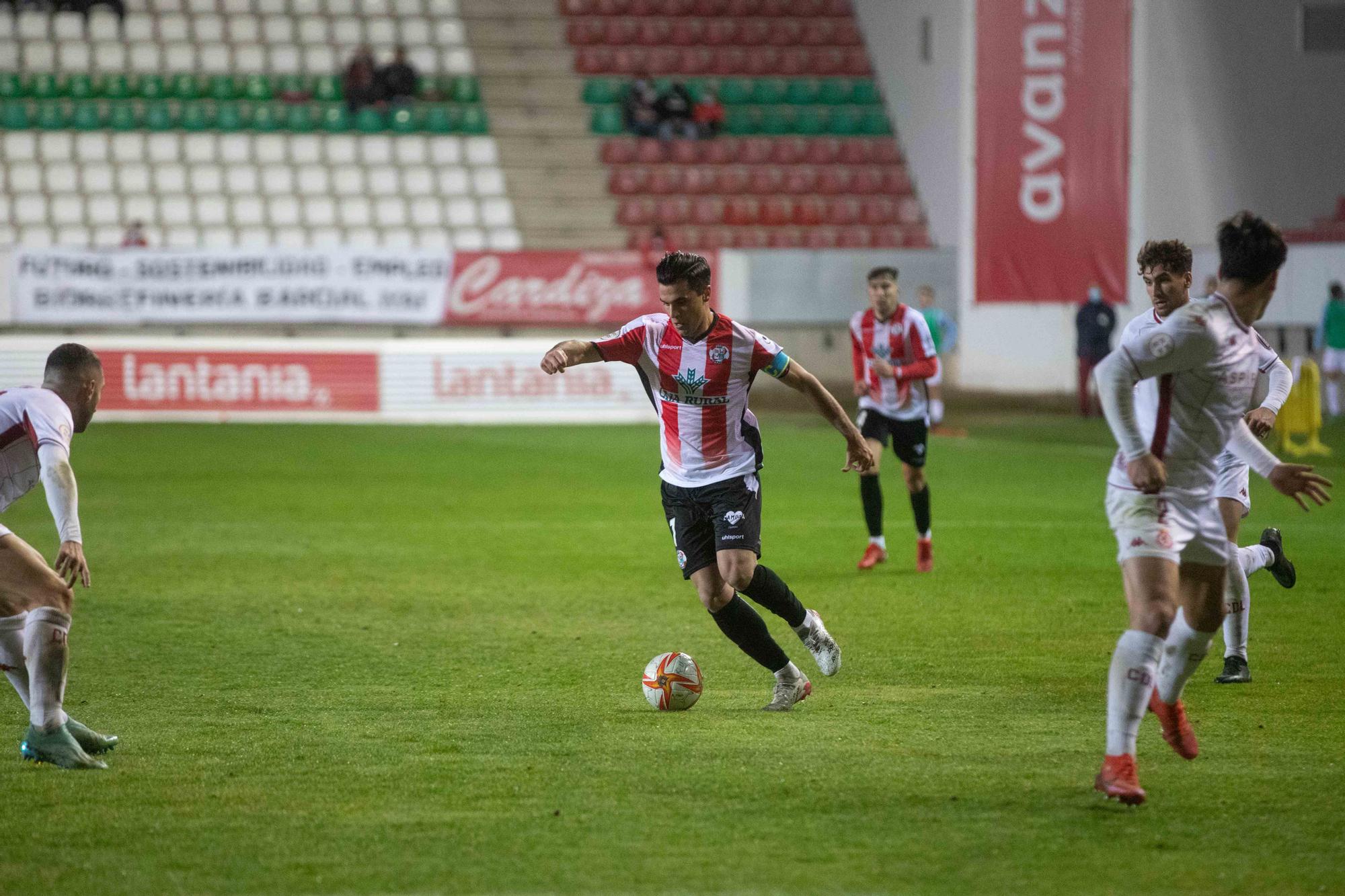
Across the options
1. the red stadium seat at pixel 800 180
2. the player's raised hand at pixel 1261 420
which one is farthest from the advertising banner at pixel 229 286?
the player's raised hand at pixel 1261 420

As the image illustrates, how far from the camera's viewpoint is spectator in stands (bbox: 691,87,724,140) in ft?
102

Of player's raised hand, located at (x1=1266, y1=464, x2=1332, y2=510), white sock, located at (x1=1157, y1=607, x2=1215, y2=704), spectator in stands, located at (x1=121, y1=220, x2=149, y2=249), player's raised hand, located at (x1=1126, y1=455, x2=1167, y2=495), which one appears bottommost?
spectator in stands, located at (x1=121, y1=220, x2=149, y2=249)

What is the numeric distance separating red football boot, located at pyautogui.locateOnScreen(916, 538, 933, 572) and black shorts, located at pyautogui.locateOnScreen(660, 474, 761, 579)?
420 centimetres

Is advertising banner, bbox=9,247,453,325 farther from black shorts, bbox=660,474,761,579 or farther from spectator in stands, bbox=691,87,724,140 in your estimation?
black shorts, bbox=660,474,761,579

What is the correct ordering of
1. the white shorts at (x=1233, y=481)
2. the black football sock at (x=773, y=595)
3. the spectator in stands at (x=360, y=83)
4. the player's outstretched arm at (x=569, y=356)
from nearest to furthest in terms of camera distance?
the player's outstretched arm at (x=569, y=356) < the black football sock at (x=773, y=595) < the white shorts at (x=1233, y=481) < the spectator in stands at (x=360, y=83)

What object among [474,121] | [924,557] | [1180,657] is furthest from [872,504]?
[474,121]

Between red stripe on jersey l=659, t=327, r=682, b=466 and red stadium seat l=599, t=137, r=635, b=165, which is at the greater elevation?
red stripe on jersey l=659, t=327, r=682, b=466

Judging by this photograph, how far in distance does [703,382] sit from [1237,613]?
2.77 meters

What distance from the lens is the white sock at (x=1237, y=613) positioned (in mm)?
7297

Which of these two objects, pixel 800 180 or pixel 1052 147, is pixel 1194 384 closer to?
pixel 1052 147

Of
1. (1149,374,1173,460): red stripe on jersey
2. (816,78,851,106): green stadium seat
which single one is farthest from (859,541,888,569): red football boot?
(816,78,851,106): green stadium seat

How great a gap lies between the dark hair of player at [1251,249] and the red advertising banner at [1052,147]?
70.5ft

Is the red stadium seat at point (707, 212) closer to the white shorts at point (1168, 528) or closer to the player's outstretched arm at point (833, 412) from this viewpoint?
the player's outstretched arm at point (833, 412)

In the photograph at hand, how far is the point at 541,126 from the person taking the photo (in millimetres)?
31469
